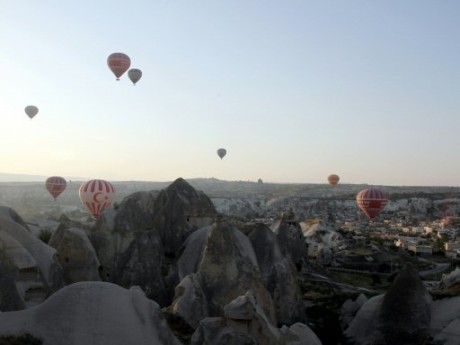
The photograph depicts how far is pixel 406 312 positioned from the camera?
1825 centimetres

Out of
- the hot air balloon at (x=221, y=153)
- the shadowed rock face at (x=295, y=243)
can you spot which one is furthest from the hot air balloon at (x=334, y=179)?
the shadowed rock face at (x=295, y=243)

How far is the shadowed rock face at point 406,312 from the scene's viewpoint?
1792cm

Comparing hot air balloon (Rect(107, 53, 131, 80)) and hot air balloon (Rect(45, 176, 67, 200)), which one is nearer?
hot air balloon (Rect(107, 53, 131, 80))

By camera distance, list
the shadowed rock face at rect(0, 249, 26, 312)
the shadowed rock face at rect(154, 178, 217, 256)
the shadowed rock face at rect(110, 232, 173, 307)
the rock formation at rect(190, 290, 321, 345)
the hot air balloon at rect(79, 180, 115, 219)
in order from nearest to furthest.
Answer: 1. the rock formation at rect(190, 290, 321, 345)
2. the shadowed rock face at rect(0, 249, 26, 312)
3. the shadowed rock face at rect(110, 232, 173, 307)
4. the shadowed rock face at rect(154, 178, 217, 256)
5. the hot air balloon at rect(79, 180, 115, 219)

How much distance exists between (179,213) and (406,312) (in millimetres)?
12933

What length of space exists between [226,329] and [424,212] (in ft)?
429

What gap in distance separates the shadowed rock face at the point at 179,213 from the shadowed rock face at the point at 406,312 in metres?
11.4

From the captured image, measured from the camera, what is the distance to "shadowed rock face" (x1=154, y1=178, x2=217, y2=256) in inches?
1077

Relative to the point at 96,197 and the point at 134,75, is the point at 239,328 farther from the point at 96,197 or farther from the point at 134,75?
the point at 134,75

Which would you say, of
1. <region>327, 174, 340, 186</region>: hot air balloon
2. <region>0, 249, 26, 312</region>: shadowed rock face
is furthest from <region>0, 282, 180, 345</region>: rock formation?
<region>327, 174, 340, 186</region>: hot air balloon

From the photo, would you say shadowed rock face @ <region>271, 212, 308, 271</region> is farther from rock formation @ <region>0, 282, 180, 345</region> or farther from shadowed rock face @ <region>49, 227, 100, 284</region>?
rock formation @ <region>0, 282, 180, 345</region>

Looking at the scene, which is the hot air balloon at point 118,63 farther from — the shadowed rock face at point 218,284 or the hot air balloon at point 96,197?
the shadowed rock face at point 218,284

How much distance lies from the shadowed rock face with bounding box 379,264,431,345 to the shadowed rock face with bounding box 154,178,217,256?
11393 mm

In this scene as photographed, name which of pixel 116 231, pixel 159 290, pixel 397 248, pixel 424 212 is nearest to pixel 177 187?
pixel 116 231
